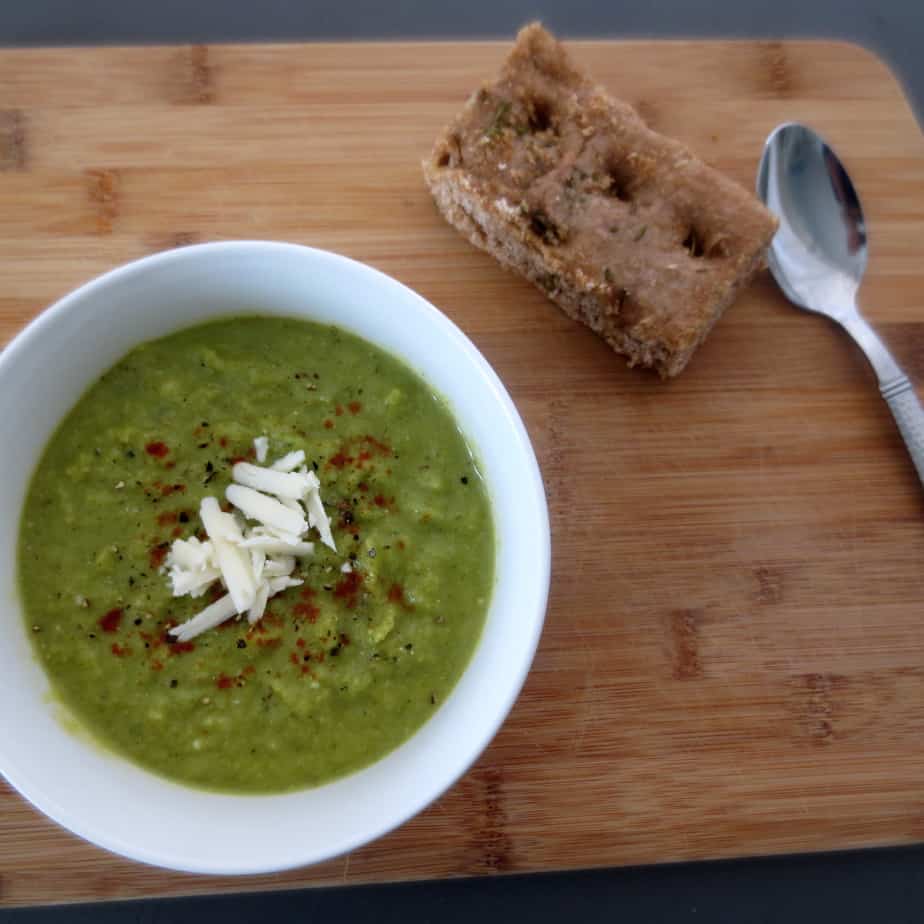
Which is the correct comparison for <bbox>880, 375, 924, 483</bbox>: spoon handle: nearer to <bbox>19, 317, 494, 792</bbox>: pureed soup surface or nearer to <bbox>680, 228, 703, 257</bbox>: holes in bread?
<bbox>680, 228, 703, 257</bbox>: holes in bread

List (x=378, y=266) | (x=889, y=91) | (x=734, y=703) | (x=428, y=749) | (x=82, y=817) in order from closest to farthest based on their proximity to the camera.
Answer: (x=82, y=817), (x=428, y=749), (x=734, y=703), (x=378, y=266), (x=889, y=91)

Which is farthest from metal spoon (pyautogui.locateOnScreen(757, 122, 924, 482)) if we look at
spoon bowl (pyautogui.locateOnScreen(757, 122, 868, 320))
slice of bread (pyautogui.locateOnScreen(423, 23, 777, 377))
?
slice of bread (pyautogui.locateOnScreen(423, 23, 777, 377))

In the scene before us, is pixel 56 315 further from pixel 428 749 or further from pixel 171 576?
pixel 428 749

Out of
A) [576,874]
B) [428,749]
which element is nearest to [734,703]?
[576,874]

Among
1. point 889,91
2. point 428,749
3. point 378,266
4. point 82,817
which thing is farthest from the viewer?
point 889,91

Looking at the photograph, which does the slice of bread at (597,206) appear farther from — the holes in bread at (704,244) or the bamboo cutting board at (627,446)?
the bamboo cutting board at (627,446)

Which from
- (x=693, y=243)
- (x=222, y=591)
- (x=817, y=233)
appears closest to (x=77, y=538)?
(x=222, y=591)

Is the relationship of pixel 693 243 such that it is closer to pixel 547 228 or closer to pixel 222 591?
pixel 547 228
